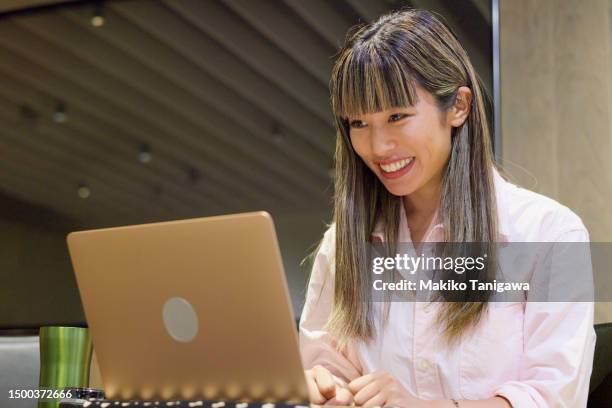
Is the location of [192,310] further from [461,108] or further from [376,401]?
[461,108]

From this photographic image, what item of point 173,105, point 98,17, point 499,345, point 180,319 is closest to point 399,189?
point 499,345

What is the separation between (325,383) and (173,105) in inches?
80.2

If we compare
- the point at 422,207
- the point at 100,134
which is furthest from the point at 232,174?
the point at 422,207

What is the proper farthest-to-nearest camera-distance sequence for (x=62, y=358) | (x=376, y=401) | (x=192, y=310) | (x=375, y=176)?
(x=375, y=176), (x=62, y=358), (x=376, y=401), (x=192, y=310)

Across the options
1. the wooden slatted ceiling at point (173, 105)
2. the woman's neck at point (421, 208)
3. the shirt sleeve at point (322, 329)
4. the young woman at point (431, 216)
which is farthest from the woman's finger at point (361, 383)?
the wooden slatted ceiling at point (173, 105)

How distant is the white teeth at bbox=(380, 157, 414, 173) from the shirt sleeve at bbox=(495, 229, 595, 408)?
1.13 feet

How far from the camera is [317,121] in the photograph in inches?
109

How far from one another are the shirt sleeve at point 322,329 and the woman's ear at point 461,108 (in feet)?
1.22

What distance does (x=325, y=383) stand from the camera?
120 cm

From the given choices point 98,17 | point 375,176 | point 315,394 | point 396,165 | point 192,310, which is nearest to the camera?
point 192,310

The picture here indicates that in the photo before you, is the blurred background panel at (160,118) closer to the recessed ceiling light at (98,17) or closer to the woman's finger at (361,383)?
the recessed ceiling light at (98,17)

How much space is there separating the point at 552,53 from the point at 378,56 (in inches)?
51.7

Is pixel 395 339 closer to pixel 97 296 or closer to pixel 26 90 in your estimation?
pixel 97 296

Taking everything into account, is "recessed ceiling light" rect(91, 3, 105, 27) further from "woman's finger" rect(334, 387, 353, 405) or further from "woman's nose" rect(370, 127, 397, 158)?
"woman's finger" rect(334, 387, 353, 405)
